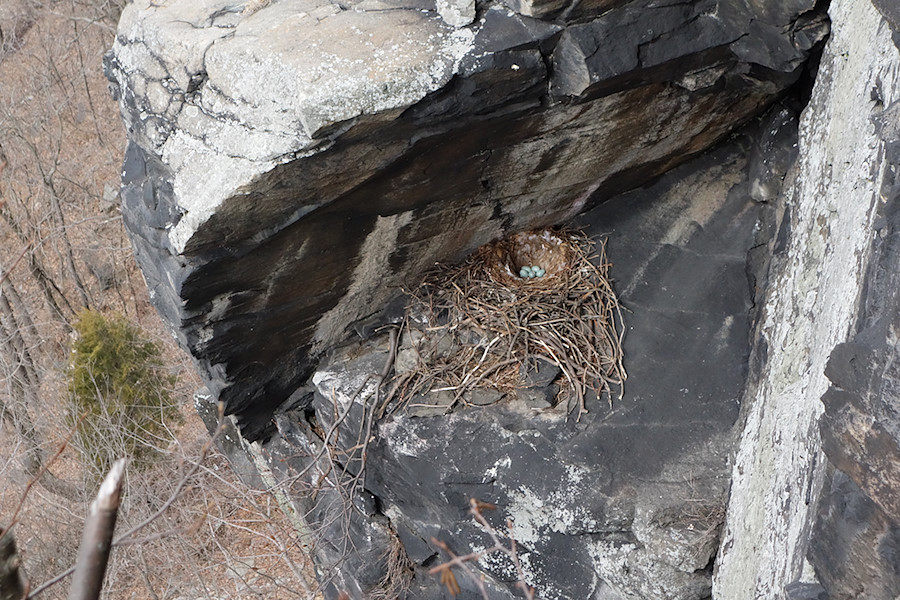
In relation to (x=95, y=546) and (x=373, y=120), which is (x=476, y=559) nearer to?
(x=373, y=120)

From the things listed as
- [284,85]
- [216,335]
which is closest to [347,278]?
[216,335]

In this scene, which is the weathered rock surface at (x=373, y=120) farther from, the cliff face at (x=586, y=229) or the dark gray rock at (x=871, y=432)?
the dark gray rock at (x=871, y=432)

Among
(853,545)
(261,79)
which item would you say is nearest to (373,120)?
(261,79)

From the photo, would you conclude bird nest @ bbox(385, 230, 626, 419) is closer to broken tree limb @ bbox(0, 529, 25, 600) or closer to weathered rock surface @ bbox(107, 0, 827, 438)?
weathered rock surface @ bbox(107, 0, 827, 438)

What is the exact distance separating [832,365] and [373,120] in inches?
71.0

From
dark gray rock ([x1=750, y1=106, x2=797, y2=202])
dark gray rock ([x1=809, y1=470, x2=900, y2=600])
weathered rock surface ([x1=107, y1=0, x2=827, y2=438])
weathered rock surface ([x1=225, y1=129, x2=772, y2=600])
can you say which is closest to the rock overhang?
weathered rock surface ([x1=107, y1=0, x2=827, y2=438])

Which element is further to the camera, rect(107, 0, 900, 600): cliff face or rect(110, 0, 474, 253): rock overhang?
rect(110, 0, 474, 253): rock overhang

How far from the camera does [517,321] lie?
3.98 metres

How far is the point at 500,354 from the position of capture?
400 centimetres

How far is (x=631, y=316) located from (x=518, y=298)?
1.90ft

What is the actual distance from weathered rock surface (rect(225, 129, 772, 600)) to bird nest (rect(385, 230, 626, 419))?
0.34 feet

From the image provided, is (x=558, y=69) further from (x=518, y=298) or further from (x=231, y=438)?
(x=231, y=438)

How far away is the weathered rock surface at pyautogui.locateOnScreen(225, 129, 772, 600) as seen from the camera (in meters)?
3.64

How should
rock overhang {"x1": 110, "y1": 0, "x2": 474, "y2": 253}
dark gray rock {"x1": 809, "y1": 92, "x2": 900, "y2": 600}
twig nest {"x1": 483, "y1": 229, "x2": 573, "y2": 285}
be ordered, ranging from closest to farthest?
1. dark gray rock {"x1": 809, "y1": 92, "x2": 900, "y2": 600}
2. rock overhang {"x1": 110, "y1": 0, "x2": 474, "y2": 253}
3. twig nest {"x1": 483, "y1": 229, "x2": 573, "y2": 285}
